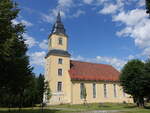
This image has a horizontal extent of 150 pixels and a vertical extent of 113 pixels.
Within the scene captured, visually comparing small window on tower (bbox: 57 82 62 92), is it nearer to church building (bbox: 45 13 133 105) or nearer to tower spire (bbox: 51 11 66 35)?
church building (bbox: 45 13 133 105)

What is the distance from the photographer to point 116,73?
55.7 metres

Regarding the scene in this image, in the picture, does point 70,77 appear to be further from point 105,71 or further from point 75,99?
point 105,71

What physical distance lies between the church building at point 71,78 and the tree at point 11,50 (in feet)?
82.6

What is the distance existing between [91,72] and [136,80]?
22.3 meters

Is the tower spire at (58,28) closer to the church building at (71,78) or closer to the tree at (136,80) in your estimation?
the church building at (71,78)

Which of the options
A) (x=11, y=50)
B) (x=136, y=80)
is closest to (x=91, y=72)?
(x=136, y=80)

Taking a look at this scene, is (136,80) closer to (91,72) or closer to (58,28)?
(91,72)

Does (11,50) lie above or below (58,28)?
below

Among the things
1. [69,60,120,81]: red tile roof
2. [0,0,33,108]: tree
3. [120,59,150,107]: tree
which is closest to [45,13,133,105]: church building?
[69,60,120,81]: red tile roof

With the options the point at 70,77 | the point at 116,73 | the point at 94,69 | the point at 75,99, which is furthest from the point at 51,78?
the point at 116,73

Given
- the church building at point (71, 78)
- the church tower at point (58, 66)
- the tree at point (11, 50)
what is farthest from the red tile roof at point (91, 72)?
the tree at point (11, 50)

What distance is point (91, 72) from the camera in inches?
2005

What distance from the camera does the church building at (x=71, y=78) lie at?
46.1m

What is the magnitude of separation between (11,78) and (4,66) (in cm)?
177
